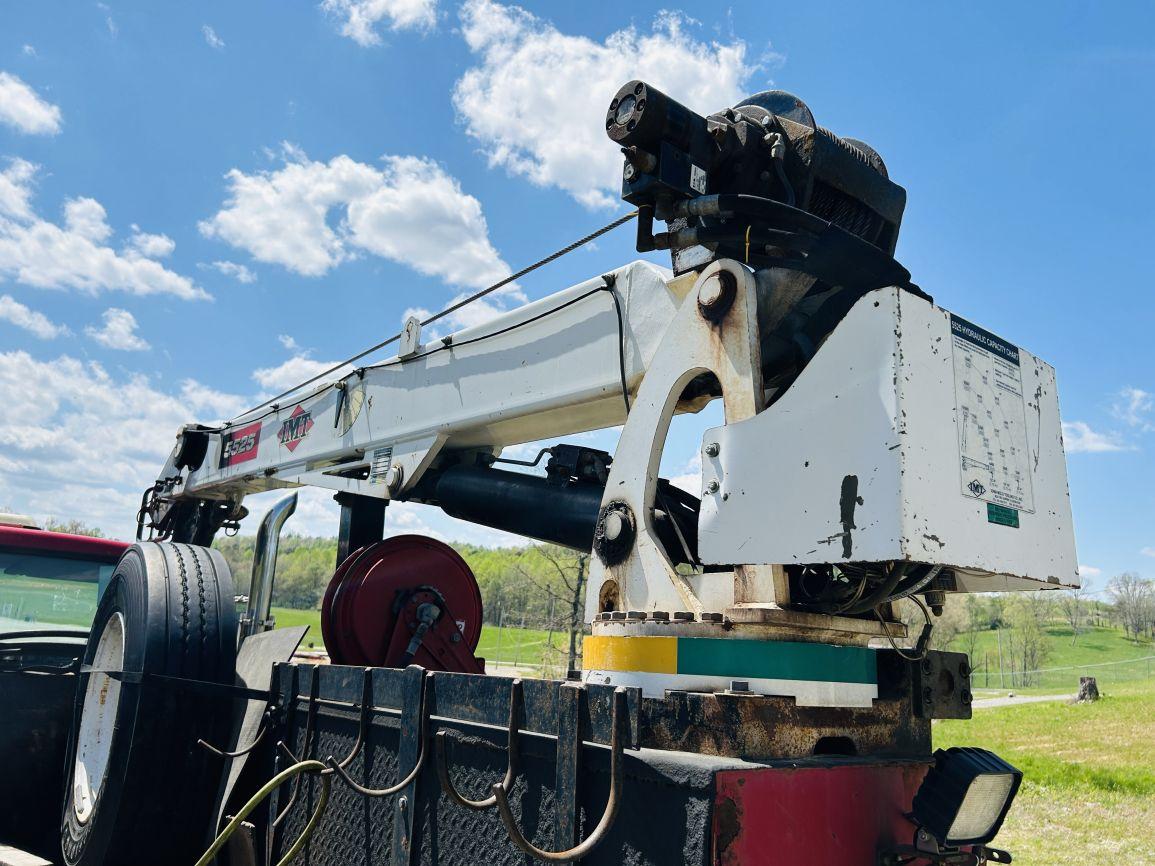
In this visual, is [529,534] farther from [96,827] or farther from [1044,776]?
[1044,776]

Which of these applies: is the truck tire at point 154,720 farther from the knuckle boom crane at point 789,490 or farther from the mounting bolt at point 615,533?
the mounting bolt at point 615,533

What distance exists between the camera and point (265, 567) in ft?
19.7

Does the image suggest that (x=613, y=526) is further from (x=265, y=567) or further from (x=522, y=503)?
(x=265, y=567)

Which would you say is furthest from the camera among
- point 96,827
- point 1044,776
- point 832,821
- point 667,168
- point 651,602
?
point 1044,776

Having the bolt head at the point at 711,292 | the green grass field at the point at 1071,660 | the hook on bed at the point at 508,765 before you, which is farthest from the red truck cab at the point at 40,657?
the green grass field at the point at 1071,660

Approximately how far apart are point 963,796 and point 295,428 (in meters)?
4.62

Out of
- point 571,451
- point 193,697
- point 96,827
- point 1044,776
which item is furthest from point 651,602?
point 1044,776

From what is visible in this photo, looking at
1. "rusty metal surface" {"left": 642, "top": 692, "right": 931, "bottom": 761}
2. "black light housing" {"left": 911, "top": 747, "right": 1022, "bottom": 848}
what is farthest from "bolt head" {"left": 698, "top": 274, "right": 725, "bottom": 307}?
"black light housing" {"left": 911, "top": 747, "right": 1022, "bottom": 848}

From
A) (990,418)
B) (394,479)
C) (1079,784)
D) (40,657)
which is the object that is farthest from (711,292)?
(1079,784)

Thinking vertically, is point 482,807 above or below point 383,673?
below

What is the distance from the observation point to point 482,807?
8.07ft

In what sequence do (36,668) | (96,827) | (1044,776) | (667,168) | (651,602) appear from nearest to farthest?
(651,602) → (667,168) → (96,827) → (36,668) → (1044,776)

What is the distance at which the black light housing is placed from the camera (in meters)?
2.44

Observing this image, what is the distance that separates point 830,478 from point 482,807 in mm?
1290
